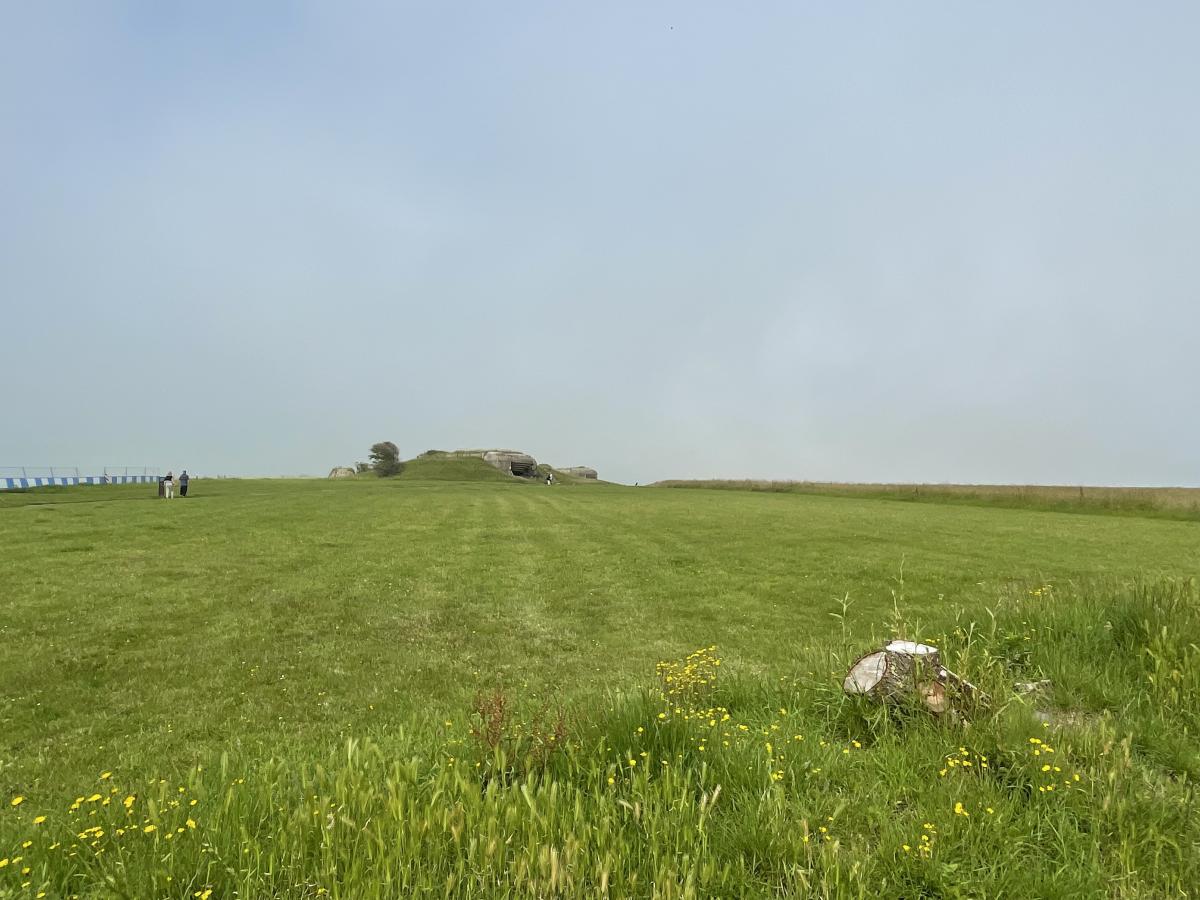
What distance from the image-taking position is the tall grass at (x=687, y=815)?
333 cm

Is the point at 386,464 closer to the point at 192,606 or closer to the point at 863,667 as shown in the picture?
the point at 192,606

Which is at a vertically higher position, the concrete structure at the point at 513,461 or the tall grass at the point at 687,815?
the concrete structure at the point at 513,461

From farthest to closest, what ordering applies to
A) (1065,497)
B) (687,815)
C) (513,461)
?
(513,461) → (1065,497) → (687,815)

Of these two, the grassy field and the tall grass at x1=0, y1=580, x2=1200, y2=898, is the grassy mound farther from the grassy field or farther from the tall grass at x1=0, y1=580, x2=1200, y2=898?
the tall grass at x1=0, y1=580, x2=1200, y2=898

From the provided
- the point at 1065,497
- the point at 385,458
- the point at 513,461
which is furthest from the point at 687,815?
the point at 513,461

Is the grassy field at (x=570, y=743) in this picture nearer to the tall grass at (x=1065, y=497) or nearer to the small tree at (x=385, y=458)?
the tall grass at (x=1065, y=497)

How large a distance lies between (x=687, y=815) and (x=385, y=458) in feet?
468

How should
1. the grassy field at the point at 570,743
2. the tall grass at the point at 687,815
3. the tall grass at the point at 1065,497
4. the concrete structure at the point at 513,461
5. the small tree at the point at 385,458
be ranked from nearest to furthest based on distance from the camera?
the tall grass at the point at 687,815 → the grassy field at the point at 570,743 → the tall grass at the point at 1065,497 → the small tree at the point at 385,458 → the concrete structure at the point at 513,461

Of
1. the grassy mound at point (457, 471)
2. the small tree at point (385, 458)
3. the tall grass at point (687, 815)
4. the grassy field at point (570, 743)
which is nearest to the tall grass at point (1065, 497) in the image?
the grassy field at point (570, 743)

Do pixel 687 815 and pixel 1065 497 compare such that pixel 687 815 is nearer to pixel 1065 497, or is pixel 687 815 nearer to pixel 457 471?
pixel 1065 497

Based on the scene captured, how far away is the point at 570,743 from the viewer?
4930 millimetres

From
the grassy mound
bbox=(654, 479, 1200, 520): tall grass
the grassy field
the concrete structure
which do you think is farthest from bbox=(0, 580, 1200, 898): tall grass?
the concrete structure

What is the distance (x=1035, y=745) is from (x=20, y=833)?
787 centimetres

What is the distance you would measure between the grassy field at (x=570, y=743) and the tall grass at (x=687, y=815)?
2cm
